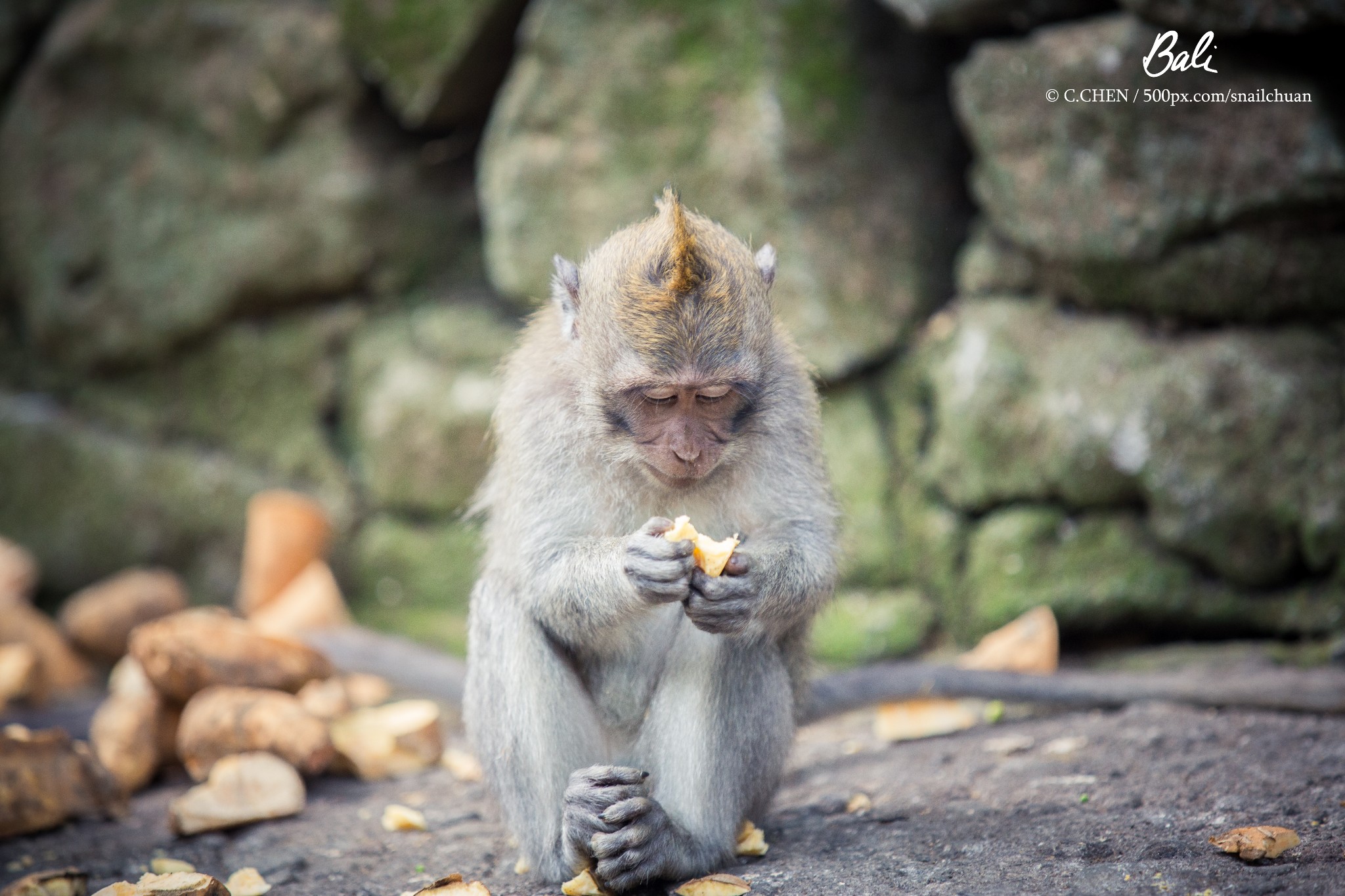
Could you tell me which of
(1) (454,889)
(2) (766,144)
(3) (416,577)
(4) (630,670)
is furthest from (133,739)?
(2) (766,144)

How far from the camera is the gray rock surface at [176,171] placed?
845cm

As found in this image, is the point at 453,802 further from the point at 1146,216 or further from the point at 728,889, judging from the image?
the point at 1146,216

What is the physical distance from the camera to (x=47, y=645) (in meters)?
8.23

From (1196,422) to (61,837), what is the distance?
6098 mm

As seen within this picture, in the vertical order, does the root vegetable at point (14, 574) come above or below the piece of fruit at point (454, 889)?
above

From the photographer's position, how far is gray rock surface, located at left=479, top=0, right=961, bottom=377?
7.18 meters

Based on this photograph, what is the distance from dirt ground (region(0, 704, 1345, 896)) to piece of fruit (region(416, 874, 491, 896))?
0.65 ft

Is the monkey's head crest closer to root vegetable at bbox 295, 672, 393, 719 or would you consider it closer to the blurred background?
the blurred background

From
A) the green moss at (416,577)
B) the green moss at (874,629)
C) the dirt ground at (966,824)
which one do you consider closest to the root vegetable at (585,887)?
the dirt ground at (966,824)

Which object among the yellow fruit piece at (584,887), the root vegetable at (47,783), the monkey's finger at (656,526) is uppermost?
the monkey's finger at (656,526)

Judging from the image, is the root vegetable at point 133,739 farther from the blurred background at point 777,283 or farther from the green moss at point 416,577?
the green moss at point 416,577

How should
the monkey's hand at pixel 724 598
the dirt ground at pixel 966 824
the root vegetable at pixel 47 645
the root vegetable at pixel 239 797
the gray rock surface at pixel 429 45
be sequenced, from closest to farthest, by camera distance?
1. the dirt ground at pixel 966 824
2. the monkey's hand at pixel 724 598
3. the root vegetable at pixel 239 797
4. the gray rock surface at pixel 429 45
5. the root vegetable at pixel 47 645

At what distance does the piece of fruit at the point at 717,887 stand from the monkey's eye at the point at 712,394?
1709 mm

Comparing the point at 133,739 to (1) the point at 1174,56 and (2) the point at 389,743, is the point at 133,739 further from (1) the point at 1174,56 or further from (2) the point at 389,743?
(1) the point at 1174,56
